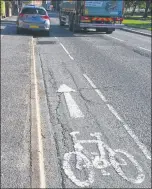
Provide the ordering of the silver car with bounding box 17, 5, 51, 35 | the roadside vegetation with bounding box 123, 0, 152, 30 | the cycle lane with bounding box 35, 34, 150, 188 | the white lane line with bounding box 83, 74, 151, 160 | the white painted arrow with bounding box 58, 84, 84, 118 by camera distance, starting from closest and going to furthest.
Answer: the cycle lane with bounding box 35, 34, 150, 188 → the white lane line with bounding box 83, 74, 151, 160 → the white painted arrow with bounding box 58, 84, 84, 118 → the silver car with bounding box 17, 5, 51, 35 → the roadside vegetation with bounding box 123, 0, 152, 30

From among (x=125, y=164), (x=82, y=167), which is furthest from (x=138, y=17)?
(x=82, y=167)

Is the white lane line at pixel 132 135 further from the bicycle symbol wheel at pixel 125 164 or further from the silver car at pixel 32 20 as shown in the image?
the silver car at pixel 32 20

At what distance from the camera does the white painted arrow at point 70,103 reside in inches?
273

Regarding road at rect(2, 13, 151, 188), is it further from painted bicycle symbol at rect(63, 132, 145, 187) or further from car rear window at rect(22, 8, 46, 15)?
car rear window at rect(22, 8, 46, 15)

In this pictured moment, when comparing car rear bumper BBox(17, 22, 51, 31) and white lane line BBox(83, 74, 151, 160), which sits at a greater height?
car rear bumper BBox(17, 22, 51, 31)

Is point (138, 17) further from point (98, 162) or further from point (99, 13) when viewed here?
Answer: point (98, 162)

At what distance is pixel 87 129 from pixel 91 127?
0.13 meters

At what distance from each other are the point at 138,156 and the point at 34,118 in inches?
84.9

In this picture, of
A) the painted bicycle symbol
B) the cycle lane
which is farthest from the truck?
the painted bicycle symbol

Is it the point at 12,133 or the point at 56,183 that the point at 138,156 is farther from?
the point at 12,133

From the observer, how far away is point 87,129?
6.13m

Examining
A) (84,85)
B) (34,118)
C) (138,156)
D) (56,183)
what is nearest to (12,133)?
(34,118)

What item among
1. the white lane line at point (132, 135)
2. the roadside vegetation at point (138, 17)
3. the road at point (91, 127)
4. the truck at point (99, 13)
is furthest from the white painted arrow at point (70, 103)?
the roadside vegetation at point (138, 17)

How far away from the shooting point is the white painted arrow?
6938 mm
